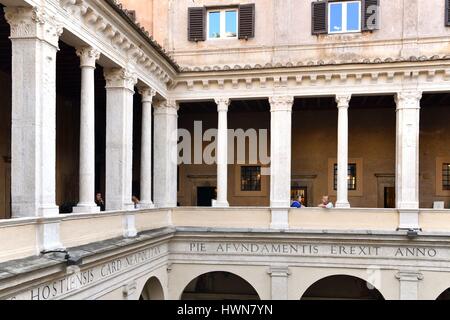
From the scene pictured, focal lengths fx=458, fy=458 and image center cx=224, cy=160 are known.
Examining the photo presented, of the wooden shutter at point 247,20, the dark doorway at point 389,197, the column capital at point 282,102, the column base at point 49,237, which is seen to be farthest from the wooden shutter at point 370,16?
the column base at point 49,237

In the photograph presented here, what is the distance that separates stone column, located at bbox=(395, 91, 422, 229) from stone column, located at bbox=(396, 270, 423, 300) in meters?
2.12

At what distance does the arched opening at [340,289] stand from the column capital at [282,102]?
796 cm

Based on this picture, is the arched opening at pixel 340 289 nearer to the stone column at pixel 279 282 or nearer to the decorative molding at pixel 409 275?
the stone column at pixel 279 282

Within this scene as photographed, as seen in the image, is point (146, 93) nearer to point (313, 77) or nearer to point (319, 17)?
point (313, 77)

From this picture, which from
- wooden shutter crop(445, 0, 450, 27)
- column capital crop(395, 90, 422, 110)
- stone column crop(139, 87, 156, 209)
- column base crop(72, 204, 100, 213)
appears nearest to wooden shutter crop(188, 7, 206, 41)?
stone column crop(139, 87, 156, 209)

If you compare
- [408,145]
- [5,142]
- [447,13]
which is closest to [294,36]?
[447,13]

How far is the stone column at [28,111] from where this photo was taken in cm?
835

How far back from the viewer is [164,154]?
53.6 ft

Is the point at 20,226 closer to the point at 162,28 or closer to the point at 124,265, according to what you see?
the point at 124,265

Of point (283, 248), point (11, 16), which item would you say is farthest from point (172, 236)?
point (11, 16)

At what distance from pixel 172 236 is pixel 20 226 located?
25.5 ft

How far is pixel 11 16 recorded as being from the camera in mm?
8352

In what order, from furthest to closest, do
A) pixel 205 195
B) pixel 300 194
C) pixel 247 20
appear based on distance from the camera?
pixel 205 195 < pixel 300 194 < pixel 247 20

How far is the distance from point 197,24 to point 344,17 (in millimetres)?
5430
